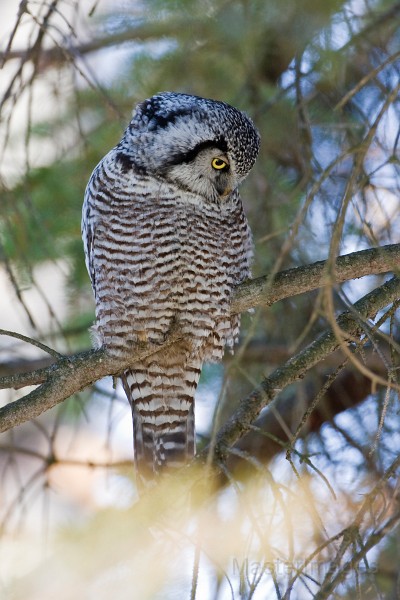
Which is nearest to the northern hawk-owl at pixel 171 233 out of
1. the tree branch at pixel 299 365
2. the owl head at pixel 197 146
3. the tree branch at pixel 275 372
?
the owl head at pixel 197 146

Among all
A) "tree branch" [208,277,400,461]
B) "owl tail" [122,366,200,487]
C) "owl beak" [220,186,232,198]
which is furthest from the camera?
"owl tail" [122,366,200,487]

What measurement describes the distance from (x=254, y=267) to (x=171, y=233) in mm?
948

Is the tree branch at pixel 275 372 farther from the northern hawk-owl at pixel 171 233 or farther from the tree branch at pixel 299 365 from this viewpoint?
the northern hawk-owl at pixel 171 233

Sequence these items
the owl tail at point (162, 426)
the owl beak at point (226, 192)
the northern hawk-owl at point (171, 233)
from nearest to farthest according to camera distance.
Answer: the northern hawk-owl at point (171, 233)
the owl beak at point (226, 192)
the owl tail at point (162, 426)

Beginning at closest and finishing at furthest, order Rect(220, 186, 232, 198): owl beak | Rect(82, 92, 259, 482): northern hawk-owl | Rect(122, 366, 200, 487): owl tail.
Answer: Rect(82, 92, 259, 482): northern hawk-owl → Rect(220, 186, 232, 198): owl beak → Rect(122, 366, 200, 487): owl tail

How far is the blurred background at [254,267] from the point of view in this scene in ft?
9.64

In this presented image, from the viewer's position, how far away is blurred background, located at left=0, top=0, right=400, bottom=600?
9.64ft

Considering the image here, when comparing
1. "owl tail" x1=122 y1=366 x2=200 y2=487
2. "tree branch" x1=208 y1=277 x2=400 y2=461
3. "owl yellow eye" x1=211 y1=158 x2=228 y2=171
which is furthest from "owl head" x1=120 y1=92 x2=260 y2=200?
"tree branch" x1=208 y1=277 x2=400 y2=461

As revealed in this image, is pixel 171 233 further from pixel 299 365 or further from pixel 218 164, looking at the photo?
pixel 299 365

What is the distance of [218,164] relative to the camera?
148 inches

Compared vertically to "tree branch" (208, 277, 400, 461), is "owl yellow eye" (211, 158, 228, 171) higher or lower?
higher

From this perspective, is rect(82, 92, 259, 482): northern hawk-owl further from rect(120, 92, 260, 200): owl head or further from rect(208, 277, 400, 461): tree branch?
rect(208, 277, 400, 461): tree branch

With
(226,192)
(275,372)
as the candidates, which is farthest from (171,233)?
(275,372)

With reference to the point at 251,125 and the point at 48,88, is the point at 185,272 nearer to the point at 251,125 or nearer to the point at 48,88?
the point at 251,125
